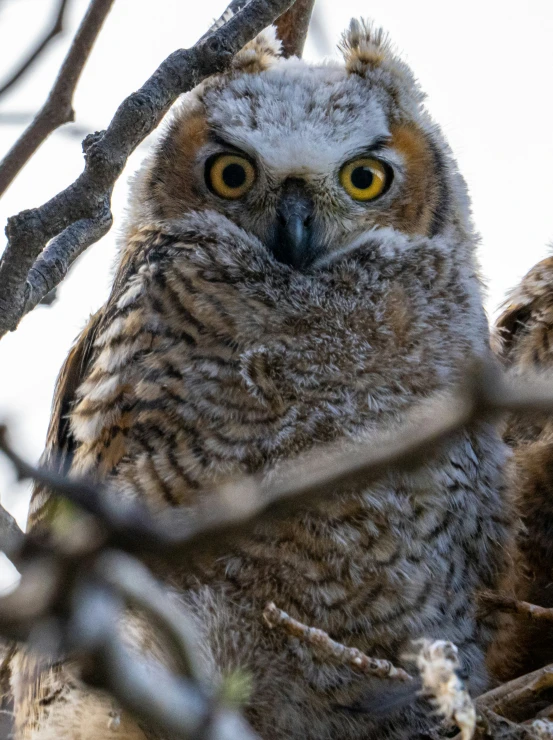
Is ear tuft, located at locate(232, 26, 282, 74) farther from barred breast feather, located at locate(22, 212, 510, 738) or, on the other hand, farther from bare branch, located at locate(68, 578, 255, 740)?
bare branch, located at locate(68, 578, 255, 740)

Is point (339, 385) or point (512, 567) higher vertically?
point (339, 385)

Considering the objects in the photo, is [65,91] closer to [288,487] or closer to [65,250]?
[65,250]

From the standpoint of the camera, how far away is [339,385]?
2.12m

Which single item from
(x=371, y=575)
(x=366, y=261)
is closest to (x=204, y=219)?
(x=366, y=261)

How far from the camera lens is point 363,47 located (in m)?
2.88

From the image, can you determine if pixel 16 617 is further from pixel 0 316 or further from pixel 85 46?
pixel 85 46

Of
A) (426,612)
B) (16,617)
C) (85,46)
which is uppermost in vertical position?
(85,46)

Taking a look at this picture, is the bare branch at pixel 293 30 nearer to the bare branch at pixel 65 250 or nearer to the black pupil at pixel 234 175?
the black pupil at pixel 234 175

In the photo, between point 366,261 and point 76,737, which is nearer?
point 76,737

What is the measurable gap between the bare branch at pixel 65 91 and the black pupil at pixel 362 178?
74 cm

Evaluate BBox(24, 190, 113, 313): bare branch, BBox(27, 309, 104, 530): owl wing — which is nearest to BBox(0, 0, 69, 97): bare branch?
BBox(27, 309, 104, 530): owl wing

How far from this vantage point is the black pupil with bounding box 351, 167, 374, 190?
100.0 inches

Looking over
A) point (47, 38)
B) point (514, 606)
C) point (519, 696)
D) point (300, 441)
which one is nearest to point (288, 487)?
point (300, 441)

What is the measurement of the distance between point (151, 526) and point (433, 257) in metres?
1.74
